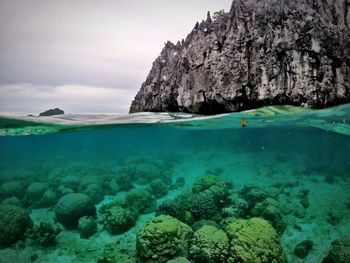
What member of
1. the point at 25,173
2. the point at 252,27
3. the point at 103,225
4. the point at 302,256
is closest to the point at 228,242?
the point at 302,256

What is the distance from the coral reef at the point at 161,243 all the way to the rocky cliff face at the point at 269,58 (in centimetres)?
670

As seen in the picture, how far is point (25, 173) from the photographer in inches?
842

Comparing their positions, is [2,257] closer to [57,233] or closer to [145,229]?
[57,233]

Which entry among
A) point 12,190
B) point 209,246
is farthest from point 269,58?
point 12,190

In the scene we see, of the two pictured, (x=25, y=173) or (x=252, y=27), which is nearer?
(x=252, y=27)

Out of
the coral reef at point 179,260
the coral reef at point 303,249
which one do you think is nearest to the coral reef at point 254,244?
the coral reef at point 179,260

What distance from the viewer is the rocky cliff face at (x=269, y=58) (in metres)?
11.9

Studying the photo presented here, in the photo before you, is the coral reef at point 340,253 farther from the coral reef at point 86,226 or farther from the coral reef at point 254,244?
the coral reef at point 86,226

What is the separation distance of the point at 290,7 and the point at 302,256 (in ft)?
35.3

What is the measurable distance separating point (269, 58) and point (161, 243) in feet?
29.6

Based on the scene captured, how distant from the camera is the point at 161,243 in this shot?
8227 mm

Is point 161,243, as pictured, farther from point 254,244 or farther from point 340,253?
point 340,253

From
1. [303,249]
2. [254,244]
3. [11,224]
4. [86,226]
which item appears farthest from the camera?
[86,226]

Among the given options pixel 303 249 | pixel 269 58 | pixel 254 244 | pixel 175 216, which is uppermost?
pixel 269 58
